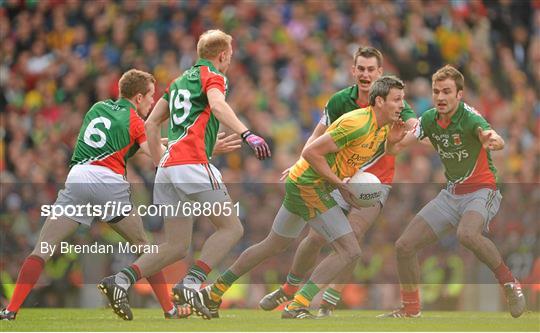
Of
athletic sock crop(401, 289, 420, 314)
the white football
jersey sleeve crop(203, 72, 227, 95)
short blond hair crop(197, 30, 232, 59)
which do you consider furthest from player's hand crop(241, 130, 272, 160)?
athletic sock crop(401, 289, 420, 314)

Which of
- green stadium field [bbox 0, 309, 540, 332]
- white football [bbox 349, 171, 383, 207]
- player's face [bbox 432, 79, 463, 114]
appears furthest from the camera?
player's face [bbox 432, 79, 463, 114]

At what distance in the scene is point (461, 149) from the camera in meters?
10.7

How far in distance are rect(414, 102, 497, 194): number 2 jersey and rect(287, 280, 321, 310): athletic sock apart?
1.40 metres

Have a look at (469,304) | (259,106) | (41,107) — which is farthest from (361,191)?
(41,107)

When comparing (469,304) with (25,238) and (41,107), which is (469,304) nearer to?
(25,238)

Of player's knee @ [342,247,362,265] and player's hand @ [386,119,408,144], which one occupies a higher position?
player's hand @ [386,119,408,144]

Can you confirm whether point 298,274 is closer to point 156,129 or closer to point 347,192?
point 347,192

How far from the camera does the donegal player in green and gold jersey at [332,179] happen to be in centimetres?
1014

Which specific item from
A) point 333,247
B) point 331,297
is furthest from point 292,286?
point 333,247

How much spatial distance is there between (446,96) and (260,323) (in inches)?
89.9

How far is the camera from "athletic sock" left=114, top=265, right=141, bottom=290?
10014mm

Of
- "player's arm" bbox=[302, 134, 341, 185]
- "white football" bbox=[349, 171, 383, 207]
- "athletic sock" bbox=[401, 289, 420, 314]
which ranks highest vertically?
"player's arm" bbox=[302, 134, 341, 185]

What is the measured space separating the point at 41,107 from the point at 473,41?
5.84 m

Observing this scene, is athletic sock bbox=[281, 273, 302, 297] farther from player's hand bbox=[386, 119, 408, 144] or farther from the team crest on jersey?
the team crest on jersey
